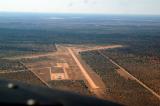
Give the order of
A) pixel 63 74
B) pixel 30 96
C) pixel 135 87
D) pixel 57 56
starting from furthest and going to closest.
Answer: pixel 57 56 < pixel 63 74 < pixel 135 87 < pixel 30 96

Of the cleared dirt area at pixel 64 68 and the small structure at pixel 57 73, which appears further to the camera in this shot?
the small structure at pixel 57 73

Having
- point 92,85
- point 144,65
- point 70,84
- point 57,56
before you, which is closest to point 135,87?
point 92,85

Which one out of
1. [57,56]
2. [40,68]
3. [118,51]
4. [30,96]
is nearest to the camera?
[30,96]

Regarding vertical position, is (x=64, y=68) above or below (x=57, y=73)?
above

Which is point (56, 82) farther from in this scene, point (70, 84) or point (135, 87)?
point (135, 87)

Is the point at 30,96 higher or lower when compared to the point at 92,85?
higher

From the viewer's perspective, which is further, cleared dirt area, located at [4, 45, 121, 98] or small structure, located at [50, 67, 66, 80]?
small structure, located at [50, 67, 66, 80]

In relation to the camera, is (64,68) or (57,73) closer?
(57,73)

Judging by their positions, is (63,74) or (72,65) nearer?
(63,74)
